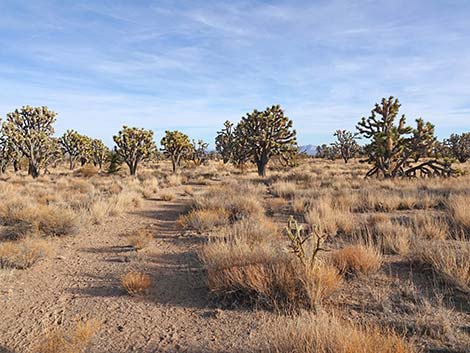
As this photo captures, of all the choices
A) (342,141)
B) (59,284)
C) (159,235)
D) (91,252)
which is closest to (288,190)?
(159,235)

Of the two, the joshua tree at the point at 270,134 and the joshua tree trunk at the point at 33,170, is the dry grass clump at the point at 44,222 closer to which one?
the joshua tree at the point at 270,134

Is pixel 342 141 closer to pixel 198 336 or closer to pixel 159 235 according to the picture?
pixel 159 235

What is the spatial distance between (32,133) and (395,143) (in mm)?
27618

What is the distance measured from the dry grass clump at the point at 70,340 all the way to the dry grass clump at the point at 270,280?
5.72 feet

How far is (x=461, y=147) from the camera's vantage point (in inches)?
1683

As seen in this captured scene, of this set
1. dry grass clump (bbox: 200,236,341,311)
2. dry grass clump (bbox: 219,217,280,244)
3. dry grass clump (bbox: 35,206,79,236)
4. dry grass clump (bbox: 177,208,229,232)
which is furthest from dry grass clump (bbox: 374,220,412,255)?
dry grass clump (bbox: 35,206,79,236)

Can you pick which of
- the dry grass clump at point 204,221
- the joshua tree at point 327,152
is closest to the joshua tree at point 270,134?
the dry grass clump at point 204,221

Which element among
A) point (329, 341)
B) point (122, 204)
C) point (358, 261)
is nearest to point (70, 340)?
point (329, 341)

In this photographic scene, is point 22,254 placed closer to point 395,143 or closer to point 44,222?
point 44,222

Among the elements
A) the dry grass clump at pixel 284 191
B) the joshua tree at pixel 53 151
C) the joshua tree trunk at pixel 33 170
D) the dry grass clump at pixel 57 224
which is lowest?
the dry grass clump at pixel 57 224

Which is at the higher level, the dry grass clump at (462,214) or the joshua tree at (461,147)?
the joshua tree at (461,147)

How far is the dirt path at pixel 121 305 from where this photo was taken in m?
3.74

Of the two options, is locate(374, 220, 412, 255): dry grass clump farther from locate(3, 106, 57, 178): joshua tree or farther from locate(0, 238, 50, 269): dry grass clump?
locate(3, 106, 57, 178): joshua tree

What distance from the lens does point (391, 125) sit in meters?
17.9
